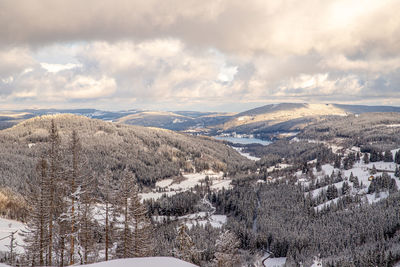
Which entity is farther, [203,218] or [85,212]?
[203,218]

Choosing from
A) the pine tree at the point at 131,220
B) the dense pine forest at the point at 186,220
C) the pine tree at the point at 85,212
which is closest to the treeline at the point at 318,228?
→ the dense pine forest at the point at 186,220

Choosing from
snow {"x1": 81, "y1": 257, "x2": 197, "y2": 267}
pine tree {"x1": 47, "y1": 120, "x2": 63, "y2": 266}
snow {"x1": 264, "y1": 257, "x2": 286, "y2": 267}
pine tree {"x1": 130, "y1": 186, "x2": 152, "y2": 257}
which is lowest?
snow {"x1": 264, "y1": 257, "x2": 286, "y2": 267}

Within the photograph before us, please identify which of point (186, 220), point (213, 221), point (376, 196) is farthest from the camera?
point (376, 196)

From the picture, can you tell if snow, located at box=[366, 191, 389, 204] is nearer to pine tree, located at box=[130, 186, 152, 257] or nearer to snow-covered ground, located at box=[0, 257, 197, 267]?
pine tree, located at box=[130, 186, 152, 257]

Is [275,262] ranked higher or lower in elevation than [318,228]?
lower

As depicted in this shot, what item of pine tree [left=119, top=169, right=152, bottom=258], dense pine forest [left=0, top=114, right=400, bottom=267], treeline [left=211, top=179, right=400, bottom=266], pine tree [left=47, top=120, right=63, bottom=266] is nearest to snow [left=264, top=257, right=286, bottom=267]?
dense pine forest [left=0, top=114, right=400, bottom=267]

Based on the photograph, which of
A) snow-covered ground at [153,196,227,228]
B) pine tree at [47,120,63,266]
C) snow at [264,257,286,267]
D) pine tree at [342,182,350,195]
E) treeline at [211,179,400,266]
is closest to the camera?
pine tree at [47,120,63,266]

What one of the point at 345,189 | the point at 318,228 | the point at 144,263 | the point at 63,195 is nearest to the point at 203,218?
the point at 318,228

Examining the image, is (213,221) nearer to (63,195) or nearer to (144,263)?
(63,195)

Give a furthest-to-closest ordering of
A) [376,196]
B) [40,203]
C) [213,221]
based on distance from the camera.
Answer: [376,196]
[213,221]
[40,203]

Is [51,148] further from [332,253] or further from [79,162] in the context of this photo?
[332,253]

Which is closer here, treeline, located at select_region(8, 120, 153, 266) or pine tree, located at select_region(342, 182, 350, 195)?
treeline, located at select_region(8, 120, 153, 266)
